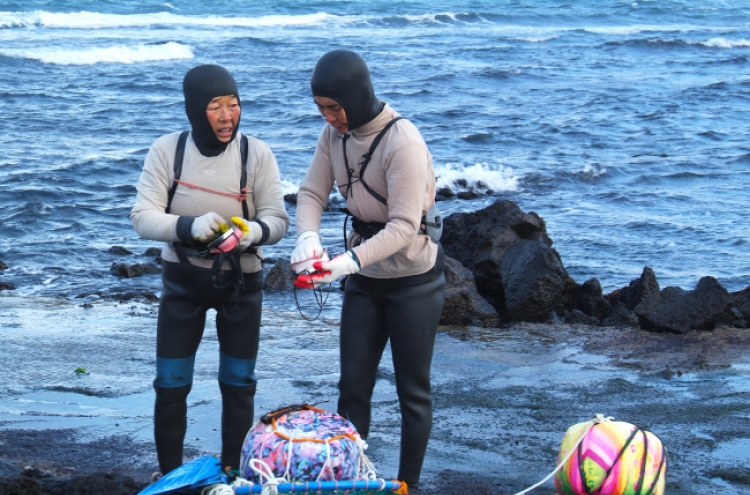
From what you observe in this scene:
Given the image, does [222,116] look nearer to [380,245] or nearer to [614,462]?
[380,245]

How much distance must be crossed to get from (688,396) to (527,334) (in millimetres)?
1874

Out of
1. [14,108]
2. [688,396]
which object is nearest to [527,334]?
[688,396]

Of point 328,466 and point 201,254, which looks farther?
point 201,254

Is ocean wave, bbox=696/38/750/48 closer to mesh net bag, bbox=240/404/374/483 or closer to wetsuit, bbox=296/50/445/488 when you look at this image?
wetsuit, bbox=296/50/445/488

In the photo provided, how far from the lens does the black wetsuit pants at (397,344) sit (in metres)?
4.24

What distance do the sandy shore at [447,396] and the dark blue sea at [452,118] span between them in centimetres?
218

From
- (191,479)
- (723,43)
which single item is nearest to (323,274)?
(191,479)

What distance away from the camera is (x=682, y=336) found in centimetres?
759

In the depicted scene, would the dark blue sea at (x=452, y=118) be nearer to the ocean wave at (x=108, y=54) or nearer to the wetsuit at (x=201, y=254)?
the ocean wave at (x=108, y=54)

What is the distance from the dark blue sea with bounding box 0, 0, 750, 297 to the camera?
11.3 m

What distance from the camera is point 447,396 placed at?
6.32m

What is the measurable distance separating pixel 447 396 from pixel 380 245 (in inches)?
102

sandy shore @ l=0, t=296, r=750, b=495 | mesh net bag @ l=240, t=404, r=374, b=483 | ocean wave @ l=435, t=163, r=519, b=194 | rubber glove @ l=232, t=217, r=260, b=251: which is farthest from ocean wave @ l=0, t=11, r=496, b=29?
mesh net bag @ l=240, t=404, r=374, b=483

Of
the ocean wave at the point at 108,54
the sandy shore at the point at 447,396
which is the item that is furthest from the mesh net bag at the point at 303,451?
the ocean wave at the point at 108,54
